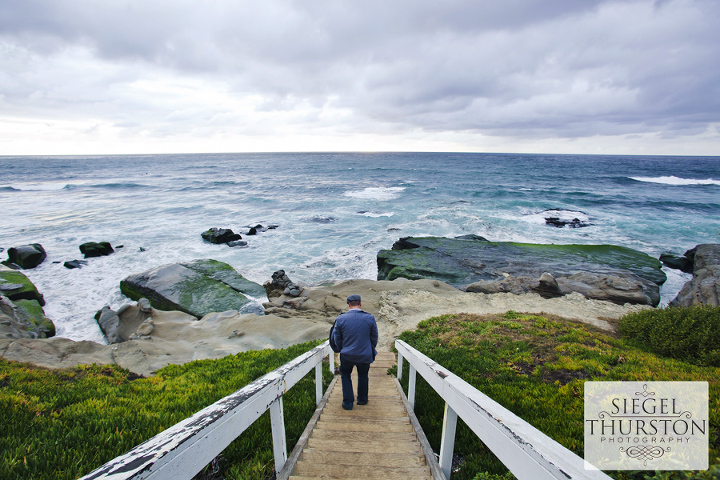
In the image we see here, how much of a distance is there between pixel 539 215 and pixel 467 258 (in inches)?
797

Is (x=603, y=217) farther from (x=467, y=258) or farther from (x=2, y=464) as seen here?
(x=2, y=464)

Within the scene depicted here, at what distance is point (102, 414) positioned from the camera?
3.91 meters

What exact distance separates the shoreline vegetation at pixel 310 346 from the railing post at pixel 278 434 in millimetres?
224

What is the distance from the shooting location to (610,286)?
46.2ft

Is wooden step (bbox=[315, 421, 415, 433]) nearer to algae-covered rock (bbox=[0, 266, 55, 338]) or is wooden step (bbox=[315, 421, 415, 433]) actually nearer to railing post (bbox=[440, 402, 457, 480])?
railing post (bbox=[440, 402, 457, 480])

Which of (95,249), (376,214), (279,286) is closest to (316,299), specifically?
(279,286)

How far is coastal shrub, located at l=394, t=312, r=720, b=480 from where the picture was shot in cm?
361

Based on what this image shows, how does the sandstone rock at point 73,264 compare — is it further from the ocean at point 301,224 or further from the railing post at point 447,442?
the railing post at point 447,442

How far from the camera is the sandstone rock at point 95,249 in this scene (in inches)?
822

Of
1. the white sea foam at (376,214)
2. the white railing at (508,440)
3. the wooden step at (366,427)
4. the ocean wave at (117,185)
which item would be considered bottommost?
the white sea foam at (376,214)

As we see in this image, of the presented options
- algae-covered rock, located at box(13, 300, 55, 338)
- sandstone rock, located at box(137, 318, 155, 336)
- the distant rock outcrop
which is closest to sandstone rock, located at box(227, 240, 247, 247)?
algae-covered rock, located at box(13, 300, 55, 338)

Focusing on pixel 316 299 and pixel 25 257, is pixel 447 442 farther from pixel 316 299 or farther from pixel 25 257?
pixel 25 257

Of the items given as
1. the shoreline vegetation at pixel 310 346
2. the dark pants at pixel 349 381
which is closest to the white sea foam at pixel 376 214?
the shoreline vegetation at pixel 310 346

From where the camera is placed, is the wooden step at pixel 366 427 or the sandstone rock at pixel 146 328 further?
the sandstone rock at pixel 146 328
